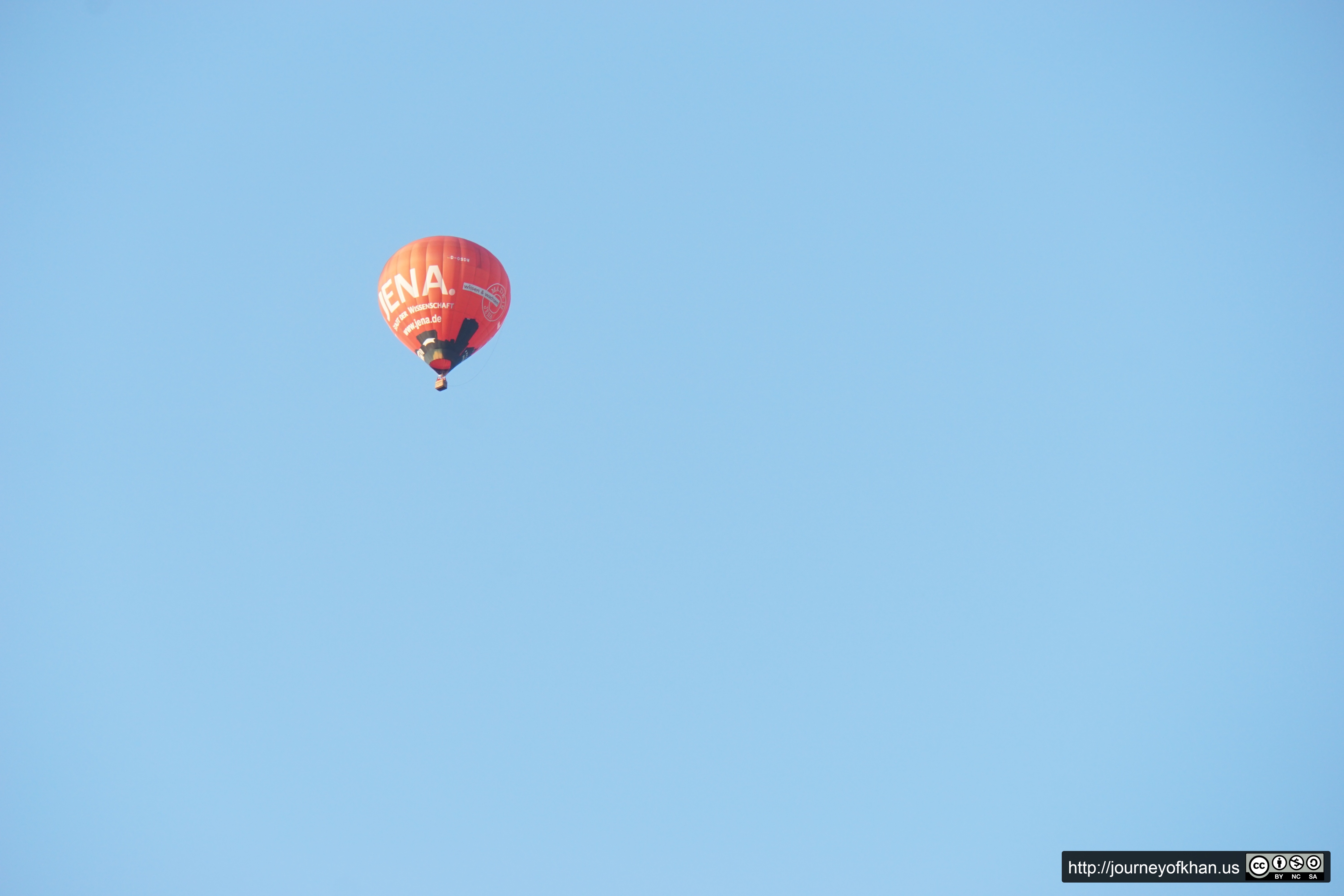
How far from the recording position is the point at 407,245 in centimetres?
3959

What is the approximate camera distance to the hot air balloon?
38.8 m

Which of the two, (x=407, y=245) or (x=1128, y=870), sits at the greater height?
(x=407, y=245)

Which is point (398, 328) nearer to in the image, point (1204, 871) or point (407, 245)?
point (407, 245)

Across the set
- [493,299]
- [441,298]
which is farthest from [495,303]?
[441,298]

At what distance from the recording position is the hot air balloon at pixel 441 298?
127ft

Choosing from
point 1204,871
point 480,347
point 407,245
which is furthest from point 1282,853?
point 407,245

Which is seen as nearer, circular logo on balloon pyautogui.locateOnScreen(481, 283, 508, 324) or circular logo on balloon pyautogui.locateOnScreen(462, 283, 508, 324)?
circular logo on balloon pyautogui.locateOnScreen(462, 283, 508, 324)

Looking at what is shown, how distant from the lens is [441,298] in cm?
3878

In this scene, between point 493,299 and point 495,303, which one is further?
point 495,303

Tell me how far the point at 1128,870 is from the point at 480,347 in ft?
70.5

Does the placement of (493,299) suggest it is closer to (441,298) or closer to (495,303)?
(495,303)

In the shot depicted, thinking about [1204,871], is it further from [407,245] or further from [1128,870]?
[407,245]

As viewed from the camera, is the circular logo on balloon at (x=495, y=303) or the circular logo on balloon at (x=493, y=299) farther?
the circular logo on balloon at (x=495, y=303)

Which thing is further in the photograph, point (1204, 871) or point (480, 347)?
point (480, 347)
